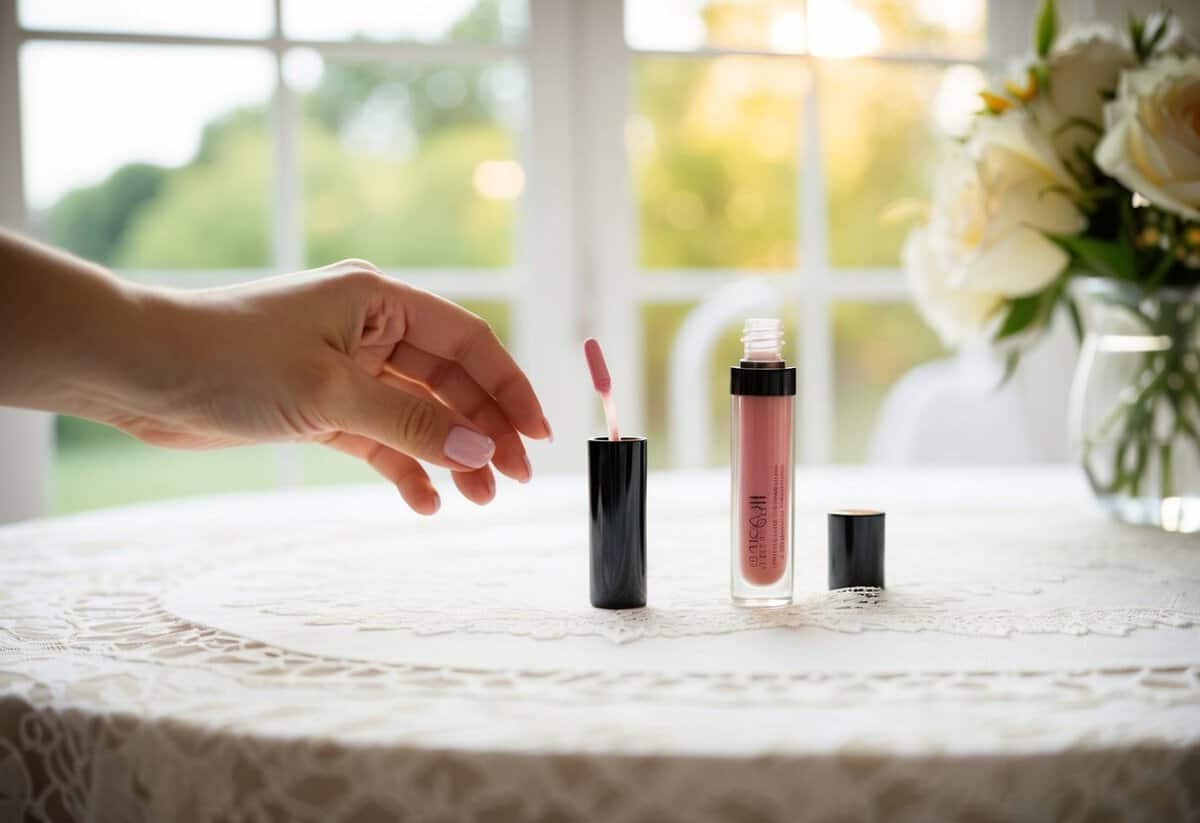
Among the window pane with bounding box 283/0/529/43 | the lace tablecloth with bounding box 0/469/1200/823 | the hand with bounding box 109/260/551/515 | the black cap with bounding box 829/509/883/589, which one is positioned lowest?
the lace tablecloth with bounding box 0/469/1200/823

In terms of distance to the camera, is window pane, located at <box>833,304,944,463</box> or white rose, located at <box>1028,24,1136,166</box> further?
window pane, located at <box>833,304,944,463</box>

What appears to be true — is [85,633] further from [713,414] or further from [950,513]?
[713,414]

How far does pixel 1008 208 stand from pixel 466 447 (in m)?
0.58

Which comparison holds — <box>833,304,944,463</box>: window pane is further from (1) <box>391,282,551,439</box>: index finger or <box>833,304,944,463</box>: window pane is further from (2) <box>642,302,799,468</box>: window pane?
(1) <box>391,282,551,439</box>: index finger

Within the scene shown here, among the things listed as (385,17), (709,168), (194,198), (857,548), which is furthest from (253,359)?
(194,198)

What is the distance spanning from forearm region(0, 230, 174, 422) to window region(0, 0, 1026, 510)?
0.83 meters

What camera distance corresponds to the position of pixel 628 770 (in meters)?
0.48

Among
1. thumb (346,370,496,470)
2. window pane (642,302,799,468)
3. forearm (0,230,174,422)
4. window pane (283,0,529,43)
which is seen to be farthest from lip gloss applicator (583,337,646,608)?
window pane (642,302,799,468)

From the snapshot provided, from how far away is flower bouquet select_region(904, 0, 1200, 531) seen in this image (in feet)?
3.41

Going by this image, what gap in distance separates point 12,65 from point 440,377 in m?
1.51

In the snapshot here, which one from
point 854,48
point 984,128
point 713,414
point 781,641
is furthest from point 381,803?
point 713,414

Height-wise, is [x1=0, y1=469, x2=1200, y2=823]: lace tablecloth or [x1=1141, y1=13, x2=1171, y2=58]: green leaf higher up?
[x1=1141, y1=13, x2=1171, y2=58]: green leaf

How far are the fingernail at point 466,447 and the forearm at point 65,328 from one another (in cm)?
22

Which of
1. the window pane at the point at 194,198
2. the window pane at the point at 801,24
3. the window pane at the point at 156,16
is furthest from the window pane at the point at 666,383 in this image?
the window pane at the point at 156,16
